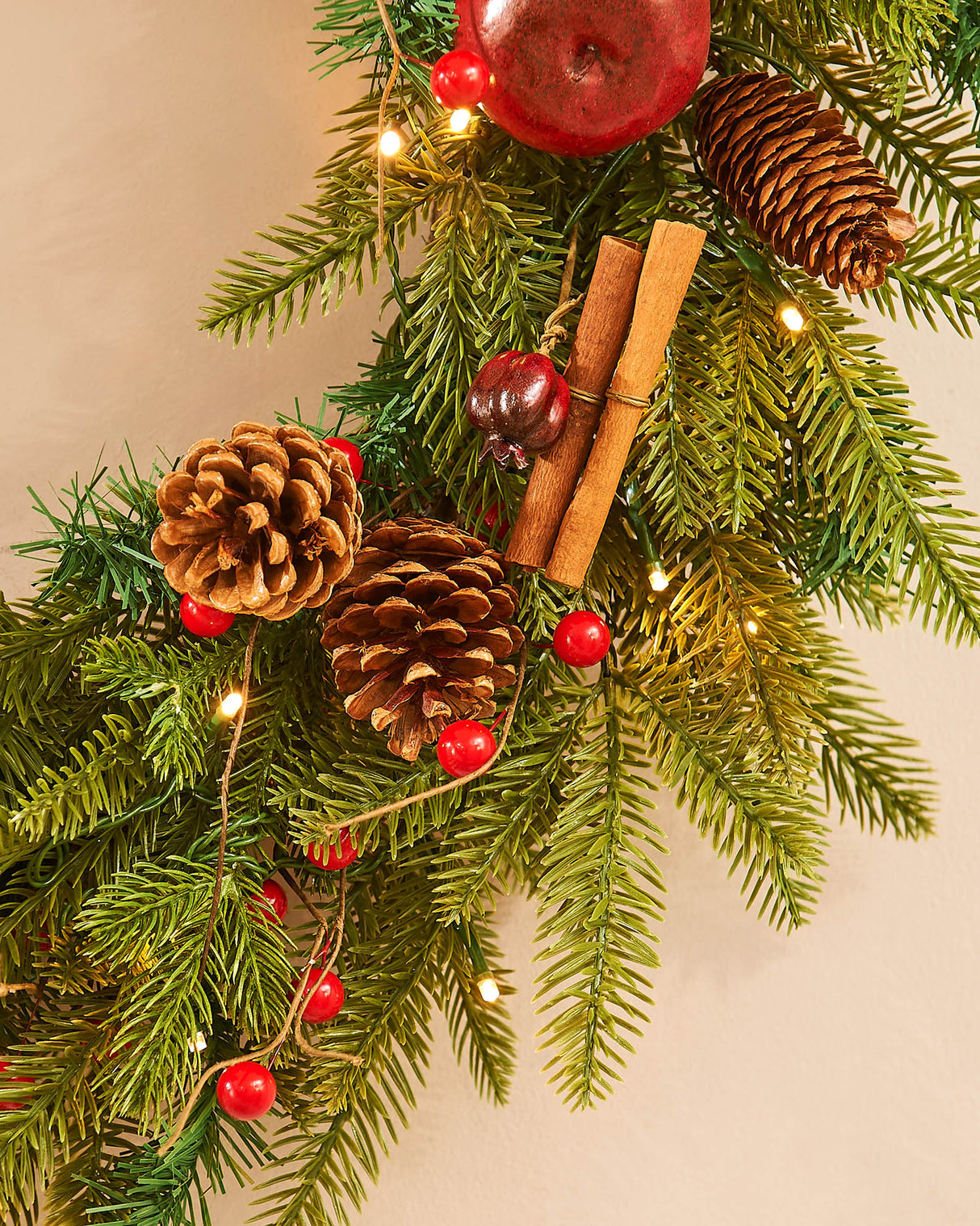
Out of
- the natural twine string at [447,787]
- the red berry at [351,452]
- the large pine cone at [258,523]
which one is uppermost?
the red berry at [351,452]

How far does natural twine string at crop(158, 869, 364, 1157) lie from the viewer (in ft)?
1.30

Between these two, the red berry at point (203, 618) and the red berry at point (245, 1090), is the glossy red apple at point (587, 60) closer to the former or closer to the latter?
the red berry at point (203, 618)

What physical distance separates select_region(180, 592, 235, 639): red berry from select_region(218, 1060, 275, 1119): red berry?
196 millimetres

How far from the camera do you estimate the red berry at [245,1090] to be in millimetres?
420

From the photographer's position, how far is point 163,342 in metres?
0.58

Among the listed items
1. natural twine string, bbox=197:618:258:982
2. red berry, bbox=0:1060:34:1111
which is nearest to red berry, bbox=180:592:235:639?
natural twine string, bbox=197:618:258:982

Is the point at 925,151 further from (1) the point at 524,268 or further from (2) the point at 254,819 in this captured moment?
(2) the point at 254,819

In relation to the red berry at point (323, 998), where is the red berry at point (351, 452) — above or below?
above

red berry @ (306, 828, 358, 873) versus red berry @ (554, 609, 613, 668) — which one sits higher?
red berry @ (554, 609, 613, 668)

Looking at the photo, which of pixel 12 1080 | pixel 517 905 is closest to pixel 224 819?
pixel 12 1080

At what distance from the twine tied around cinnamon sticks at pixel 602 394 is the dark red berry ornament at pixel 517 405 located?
0.03 metres

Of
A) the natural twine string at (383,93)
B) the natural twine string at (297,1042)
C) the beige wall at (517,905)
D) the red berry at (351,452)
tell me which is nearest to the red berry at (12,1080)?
the natural twine string at (297,1042)

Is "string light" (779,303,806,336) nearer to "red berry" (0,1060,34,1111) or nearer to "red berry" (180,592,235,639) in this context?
"red berry" (180,592,235,639)

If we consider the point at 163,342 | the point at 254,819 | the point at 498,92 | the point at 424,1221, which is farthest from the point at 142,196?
the point at 424,1221
